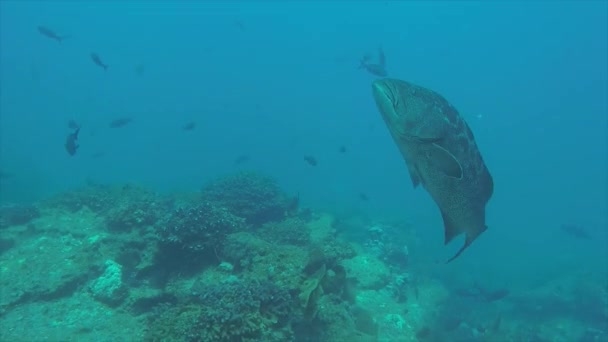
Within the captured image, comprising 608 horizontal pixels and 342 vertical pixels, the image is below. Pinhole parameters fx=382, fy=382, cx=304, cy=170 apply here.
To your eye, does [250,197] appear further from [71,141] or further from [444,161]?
[444,161]

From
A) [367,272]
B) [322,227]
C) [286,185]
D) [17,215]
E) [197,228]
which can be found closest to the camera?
[197,228]

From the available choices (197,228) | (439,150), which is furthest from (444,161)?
(197,228)

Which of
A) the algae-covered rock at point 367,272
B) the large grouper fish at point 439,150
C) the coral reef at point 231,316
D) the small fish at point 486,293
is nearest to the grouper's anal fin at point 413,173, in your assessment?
the large grouper fish at point 439,150

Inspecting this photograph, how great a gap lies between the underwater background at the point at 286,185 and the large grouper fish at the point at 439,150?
389 centimetres

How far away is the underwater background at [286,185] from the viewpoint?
23.0 feet

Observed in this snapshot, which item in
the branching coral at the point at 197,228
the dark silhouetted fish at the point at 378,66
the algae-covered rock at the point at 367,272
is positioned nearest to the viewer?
the branching coral at the point at 197,228

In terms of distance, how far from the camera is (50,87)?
154 m

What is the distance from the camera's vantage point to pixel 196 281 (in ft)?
21.7

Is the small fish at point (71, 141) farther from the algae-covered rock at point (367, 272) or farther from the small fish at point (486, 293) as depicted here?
the small fish at point (486, 293)

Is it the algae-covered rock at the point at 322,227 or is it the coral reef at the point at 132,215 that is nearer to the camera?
the coral reef at the point at 132,215

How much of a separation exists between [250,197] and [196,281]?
6.78 m

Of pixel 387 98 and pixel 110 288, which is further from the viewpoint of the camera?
pixel 110 288

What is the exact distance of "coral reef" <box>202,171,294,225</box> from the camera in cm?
1281

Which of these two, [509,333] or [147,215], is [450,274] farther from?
[147,215]
